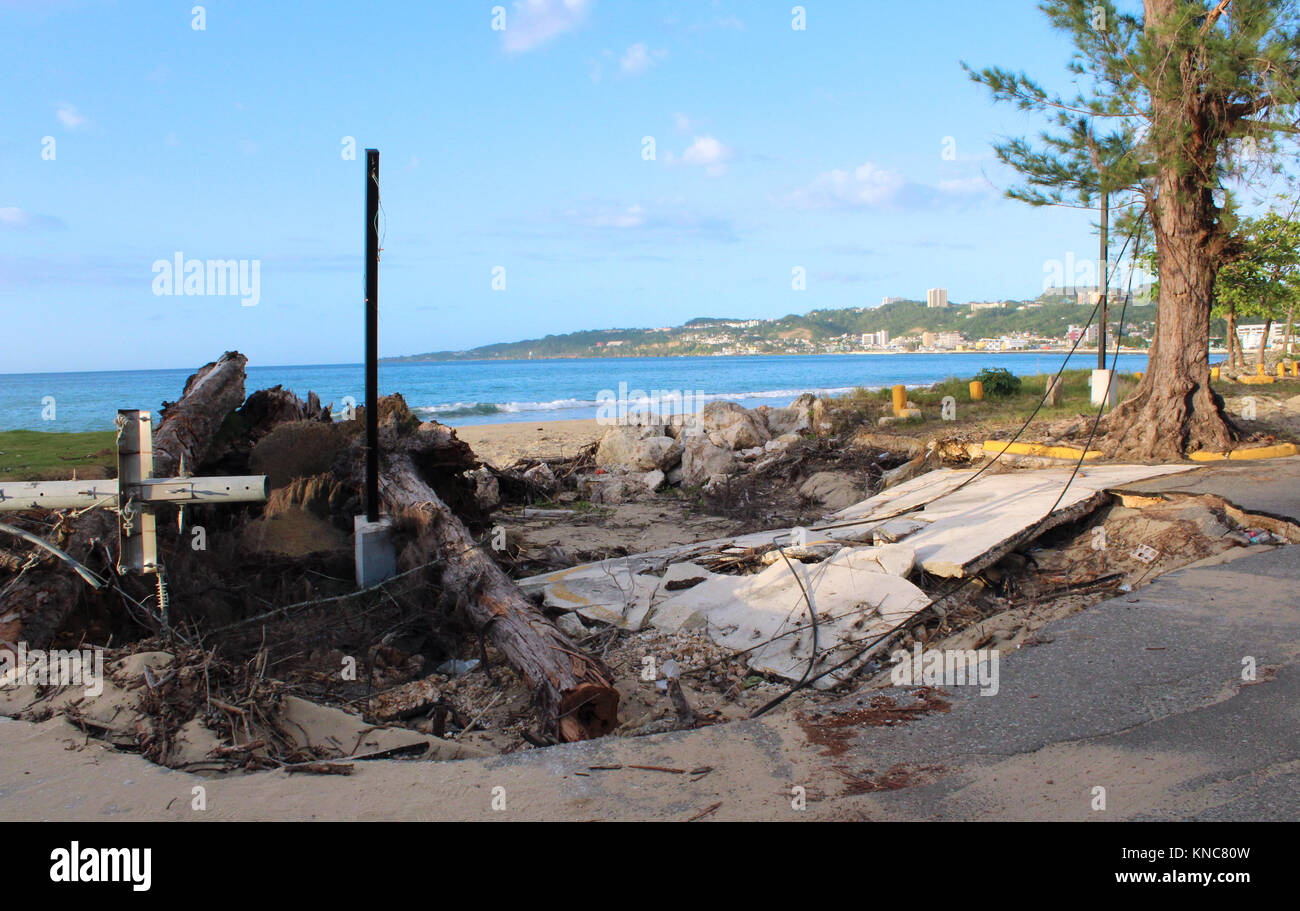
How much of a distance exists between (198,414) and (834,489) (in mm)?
7893

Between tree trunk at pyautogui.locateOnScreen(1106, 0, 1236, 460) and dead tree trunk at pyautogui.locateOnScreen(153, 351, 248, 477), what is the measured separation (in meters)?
11.0

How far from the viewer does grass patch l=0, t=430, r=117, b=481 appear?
830cm

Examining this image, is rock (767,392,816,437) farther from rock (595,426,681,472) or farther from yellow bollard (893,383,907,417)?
rock (595,426,681,472)

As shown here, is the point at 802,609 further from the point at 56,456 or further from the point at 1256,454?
the point at 56,456

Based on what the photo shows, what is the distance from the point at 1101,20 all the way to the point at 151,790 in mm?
13650

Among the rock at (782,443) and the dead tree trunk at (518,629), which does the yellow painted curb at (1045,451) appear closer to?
the rock at (782,443)

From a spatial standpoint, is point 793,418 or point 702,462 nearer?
point 702,462

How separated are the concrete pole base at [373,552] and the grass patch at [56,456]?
9.32ft

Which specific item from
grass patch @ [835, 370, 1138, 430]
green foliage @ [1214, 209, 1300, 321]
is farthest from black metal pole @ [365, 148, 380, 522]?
green foliage @ [1214, 209, 1300, 321]

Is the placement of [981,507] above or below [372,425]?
below

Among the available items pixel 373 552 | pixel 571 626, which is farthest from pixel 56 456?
pixel 571 626

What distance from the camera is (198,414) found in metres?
8.38

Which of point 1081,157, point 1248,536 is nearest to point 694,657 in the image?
point 1248,536
